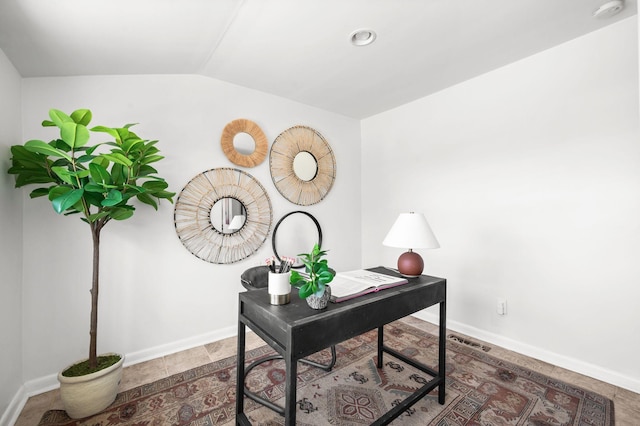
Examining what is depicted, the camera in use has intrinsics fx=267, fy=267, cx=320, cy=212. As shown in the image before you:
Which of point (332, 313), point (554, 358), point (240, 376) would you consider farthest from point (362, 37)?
point (554, 358)

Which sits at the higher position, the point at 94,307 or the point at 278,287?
the point at 278,287

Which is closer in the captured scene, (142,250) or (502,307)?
(142,250)

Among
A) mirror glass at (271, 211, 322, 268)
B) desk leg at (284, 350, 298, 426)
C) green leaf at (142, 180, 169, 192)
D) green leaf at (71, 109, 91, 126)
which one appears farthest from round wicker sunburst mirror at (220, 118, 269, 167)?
desk leg at (284, 350, 298, 426)

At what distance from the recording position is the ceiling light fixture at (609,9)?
1.67 meters

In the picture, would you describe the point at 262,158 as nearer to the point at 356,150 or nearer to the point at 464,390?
the point at 356,150

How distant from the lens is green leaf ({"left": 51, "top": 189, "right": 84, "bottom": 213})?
135 centimetres

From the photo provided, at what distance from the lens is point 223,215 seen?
2557mm

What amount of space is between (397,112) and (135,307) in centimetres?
341

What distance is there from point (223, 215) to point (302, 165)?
1114 millimetres

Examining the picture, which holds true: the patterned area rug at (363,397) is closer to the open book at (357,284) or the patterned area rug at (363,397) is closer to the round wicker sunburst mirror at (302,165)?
the open book at (357,284)

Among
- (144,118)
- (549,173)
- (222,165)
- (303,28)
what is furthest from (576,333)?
(144,118)

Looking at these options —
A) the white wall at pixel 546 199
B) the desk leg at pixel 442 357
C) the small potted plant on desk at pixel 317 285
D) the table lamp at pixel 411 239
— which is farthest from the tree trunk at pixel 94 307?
the white wall at pixel 546 199

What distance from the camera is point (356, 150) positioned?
3.77 m

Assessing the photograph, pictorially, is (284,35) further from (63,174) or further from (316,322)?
(316,322)
